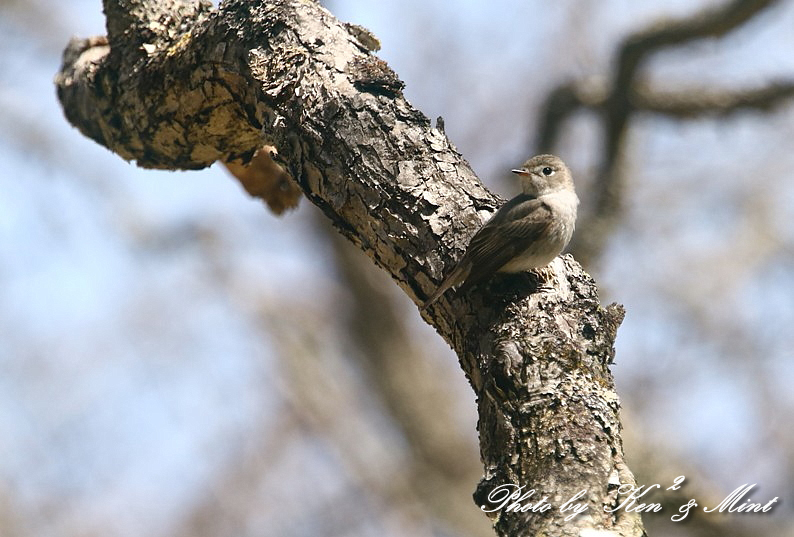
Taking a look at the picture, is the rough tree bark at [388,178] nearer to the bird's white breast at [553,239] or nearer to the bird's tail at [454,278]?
the bird's tail at [454,278]

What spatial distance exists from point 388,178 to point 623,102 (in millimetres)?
3990

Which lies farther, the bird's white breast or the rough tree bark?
the bird's white breast

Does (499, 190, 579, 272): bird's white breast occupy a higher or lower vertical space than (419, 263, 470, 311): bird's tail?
higher

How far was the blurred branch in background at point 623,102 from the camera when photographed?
19.8 feet

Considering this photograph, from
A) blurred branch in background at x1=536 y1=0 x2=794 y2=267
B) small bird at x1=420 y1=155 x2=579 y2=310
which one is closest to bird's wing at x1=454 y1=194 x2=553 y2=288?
small bird at x1=420 y1=155 x2=579 y2=310

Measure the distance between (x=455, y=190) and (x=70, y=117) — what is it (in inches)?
97.7

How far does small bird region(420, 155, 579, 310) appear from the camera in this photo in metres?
2.76

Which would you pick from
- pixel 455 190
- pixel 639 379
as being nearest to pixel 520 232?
pixel 455 190

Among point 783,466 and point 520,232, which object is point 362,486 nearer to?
point 783,466

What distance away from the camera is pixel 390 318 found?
11148 millimetres

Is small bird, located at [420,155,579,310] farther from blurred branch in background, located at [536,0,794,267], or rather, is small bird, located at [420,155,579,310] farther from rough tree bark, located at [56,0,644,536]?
blurred branch in background, located at [536,0,794,267]

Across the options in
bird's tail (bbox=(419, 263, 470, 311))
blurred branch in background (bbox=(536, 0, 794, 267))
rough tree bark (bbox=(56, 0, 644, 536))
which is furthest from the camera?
blurred branch in background (bbox=(536, 0, 794, 267))

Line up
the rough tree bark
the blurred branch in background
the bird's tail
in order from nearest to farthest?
the rough tree bark < the bird's tail < the blurred branch in background

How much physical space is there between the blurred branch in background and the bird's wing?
2.74 m
